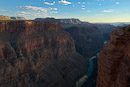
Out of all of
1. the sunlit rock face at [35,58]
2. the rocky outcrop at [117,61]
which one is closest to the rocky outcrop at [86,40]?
the sunlit rock face at [35,58]

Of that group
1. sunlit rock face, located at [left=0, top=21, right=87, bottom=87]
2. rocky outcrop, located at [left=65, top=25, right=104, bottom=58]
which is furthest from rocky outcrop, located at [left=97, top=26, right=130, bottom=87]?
rocky outcrop, located at [left=65, top=25, right=104, bottom=58]

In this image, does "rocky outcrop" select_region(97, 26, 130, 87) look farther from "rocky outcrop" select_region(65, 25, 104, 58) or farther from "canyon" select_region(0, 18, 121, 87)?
"rocky outcrop" select_region(65, 25, 104, 58)

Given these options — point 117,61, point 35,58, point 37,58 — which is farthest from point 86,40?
point 117,61

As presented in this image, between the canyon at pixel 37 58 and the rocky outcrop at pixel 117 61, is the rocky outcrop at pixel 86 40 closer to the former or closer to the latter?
the canyon at pixel 37 58

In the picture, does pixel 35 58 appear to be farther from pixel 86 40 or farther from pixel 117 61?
pixel 86 40

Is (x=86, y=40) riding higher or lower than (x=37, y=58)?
higher

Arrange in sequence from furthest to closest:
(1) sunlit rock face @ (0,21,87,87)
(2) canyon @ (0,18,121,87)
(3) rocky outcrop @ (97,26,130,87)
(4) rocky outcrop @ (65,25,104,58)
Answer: (4) rocky outcrop @ (65,25,104,58) → (2) canyon @ (0,18,121,87) → (1) sunlit rock face @ (0,21,87,87) → (3) rocky outcrop @ (97,26,130,87)

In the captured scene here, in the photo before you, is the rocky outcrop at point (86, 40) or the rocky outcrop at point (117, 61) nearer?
the rocky outcrop at point (117, 61)
